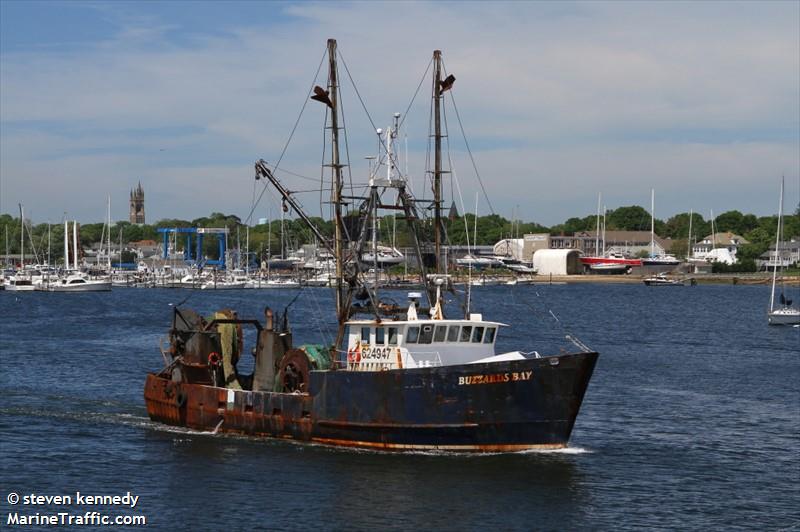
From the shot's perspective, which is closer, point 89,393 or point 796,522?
point 796,522

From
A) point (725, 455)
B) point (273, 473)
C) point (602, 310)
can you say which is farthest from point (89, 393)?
point (602, 310)

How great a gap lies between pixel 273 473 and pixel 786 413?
25492mm

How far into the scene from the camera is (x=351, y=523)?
31078 mm

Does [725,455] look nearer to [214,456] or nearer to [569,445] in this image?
[569,445]

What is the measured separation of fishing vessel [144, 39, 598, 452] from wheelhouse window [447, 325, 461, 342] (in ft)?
0.16

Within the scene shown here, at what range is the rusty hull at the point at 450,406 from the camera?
3622 centimetres

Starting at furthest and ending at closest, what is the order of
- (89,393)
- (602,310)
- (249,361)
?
(602,310) → (249,361) → (89,393)

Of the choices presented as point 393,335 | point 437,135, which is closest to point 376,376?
point 393,335

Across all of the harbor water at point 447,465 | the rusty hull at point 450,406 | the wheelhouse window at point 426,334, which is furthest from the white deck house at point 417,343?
the harbor water at point 447,465

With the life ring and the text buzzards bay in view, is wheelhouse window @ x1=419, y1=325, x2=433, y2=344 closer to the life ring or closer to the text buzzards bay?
the life ring

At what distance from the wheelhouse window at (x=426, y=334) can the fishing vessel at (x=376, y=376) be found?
1.4 inches

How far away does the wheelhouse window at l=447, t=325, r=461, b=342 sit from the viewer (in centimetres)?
3919

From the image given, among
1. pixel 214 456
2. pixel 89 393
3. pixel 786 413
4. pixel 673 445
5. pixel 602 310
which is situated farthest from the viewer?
pixel 602 310

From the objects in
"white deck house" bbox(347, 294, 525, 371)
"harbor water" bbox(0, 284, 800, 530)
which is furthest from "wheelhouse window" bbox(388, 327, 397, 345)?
"harbor water" bbox(0, 284, 800, 530)
